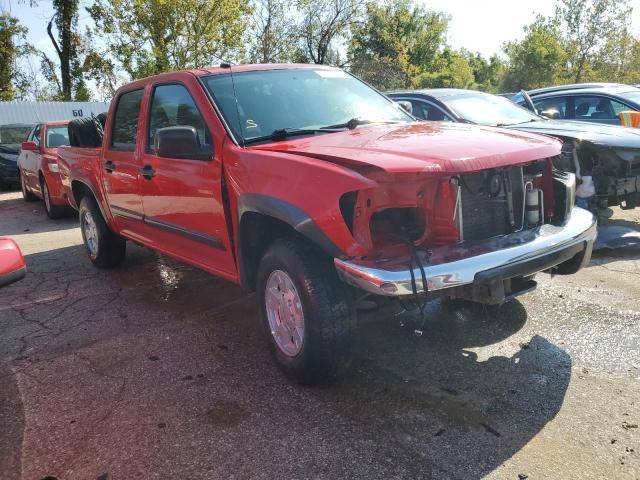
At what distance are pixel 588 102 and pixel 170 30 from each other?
19.4 m

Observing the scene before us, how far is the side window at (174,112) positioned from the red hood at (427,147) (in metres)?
0.67

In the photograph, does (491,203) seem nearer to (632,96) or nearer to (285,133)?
(285,133)

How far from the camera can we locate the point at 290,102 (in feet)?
12.8

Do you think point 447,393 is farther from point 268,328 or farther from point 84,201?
point 84,201

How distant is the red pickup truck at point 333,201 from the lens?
271 centimetres

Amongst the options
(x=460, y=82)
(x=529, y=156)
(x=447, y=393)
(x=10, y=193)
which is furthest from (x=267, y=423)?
(x=460, y=82)

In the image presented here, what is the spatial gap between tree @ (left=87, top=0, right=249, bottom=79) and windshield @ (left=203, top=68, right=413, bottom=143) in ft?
66.9

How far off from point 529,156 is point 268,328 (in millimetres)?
1812

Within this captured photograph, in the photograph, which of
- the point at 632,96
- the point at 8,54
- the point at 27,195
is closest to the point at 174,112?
the point at 632,96

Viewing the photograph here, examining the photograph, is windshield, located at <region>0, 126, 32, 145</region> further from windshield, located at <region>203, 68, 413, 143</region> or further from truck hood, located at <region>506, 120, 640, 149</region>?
truck hood, located at <region>506, 120, 640, 149</region>

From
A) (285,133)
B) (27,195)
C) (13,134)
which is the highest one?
(13,134)

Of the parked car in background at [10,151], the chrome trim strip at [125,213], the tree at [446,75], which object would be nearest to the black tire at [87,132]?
the chrome trim strip at [125,213]

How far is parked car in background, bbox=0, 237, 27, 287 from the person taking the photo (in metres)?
2.31

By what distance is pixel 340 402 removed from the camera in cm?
305
